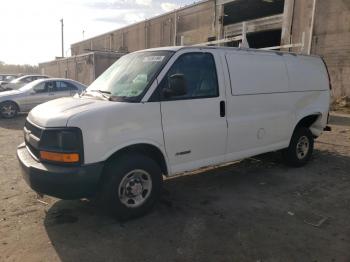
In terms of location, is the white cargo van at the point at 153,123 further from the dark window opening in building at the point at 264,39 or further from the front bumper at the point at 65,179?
the dark window opening in building at the point at 264,39

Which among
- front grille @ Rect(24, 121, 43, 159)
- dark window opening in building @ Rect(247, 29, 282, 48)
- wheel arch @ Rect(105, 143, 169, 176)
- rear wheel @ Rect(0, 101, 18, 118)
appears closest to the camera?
front grille @ Rect(24, 121, 43, 159)

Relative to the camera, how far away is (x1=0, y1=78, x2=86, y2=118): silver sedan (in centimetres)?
1346

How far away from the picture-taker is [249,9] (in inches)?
930

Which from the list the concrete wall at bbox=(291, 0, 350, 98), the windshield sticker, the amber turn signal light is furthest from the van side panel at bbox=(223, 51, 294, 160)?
the concrete wall at bbox=(291, 0, 350, 98)

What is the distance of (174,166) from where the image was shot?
4.63m

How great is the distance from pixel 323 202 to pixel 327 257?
1.61 metres

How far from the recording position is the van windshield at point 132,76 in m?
4.40

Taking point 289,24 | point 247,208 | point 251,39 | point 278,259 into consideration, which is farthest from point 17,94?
point 251,39

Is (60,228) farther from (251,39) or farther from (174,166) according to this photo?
(251,39)

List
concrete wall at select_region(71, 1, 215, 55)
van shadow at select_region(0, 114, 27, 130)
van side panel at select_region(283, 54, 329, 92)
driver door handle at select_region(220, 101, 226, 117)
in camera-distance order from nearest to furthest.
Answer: driver door handle at select_region(220, 101, 226, 117) < van side panel at select_region(283, 54, 329, 92) < van shadow at select_region(0, 114, 27, 130) < concrete wall at select_region(71, 1, 215, 55)

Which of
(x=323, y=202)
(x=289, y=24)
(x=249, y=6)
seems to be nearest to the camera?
(x=323, y=202)

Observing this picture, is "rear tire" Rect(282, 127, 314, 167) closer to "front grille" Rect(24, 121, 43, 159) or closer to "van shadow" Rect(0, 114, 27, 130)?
"front grille" Rect(24, 121, 43, 159)

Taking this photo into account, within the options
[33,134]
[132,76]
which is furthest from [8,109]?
[132,76]

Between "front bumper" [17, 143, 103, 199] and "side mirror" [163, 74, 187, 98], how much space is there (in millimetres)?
1235
